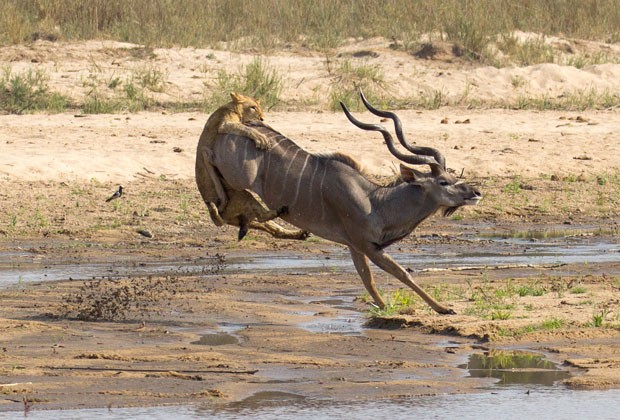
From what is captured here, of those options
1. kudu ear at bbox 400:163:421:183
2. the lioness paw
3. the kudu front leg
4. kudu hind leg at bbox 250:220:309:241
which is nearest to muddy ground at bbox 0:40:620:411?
the kudu front leg

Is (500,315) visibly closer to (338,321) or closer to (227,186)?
(338,321)

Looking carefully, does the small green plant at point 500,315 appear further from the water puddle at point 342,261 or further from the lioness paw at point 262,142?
the water puddle at point 342,261

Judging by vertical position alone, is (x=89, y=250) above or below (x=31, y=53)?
below

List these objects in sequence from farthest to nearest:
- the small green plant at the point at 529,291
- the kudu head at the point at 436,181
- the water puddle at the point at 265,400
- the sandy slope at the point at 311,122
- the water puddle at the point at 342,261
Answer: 1. the sandy slope at the point at 311,122
2. the water puddle at the point at 342,261
3. the small green plant at the point at 529,291
4. the kudu head at the point at 436,181
5. the water puddle at the point at 265,400

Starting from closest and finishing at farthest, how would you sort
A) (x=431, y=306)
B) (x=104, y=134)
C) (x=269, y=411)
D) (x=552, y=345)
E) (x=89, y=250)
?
(x=269, y=411) → (x=552, y=345) → (x=431, y=306) → (x=89, y=250) → (x=104, y=134)

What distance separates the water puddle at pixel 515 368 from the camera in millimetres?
7434

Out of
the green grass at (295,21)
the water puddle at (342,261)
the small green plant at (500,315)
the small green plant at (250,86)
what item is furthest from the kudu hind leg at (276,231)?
the green grass at (295,21)

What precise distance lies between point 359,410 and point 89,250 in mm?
5259

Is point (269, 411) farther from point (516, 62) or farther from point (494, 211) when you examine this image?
point (516, 62)

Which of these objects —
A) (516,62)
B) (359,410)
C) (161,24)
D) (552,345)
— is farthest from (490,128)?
(359,410)

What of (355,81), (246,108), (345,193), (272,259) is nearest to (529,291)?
(345,193)

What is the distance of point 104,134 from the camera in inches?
586

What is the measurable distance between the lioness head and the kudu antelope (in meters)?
0.25

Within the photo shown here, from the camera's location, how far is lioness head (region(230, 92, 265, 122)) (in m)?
9.34
